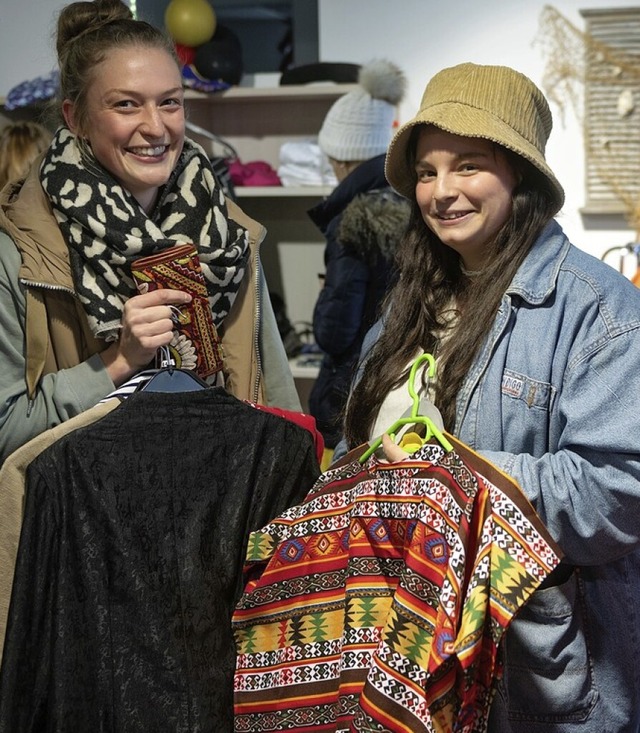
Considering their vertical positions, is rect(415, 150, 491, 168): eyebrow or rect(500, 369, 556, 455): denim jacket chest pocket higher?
rect(415, 150, 491, 168): eyebrow

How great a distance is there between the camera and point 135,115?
156cm

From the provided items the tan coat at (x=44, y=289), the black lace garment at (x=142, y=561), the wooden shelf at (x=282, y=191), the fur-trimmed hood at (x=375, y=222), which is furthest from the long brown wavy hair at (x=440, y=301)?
the wooden shelf at (x=282, y=191)

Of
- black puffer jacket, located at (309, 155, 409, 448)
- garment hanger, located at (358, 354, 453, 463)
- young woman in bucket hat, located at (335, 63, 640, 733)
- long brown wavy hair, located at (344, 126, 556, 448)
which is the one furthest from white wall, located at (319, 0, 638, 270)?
garment hanger, located at (358, 354, 453, 463)

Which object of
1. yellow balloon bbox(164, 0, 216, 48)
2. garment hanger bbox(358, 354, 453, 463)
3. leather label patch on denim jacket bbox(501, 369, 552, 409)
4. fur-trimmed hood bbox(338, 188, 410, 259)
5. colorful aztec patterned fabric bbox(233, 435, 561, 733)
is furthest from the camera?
yellow balloon bbox(164, 0, 216, 48)

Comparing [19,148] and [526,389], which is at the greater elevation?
[19,148]

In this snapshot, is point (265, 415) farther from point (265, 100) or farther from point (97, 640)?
point (265, 100)

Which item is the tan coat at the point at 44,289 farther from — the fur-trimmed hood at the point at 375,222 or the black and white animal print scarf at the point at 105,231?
the fur-trimmed hood at the point at 375,222

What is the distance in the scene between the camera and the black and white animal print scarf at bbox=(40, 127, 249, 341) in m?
1.56

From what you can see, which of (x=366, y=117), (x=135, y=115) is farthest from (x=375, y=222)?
(x=135, y=115)

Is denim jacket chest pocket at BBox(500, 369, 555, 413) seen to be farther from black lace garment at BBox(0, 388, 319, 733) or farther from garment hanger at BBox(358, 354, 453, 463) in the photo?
black lace garment at BBox(0, 388, 319, 733)

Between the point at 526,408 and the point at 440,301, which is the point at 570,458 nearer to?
the point at 526,408

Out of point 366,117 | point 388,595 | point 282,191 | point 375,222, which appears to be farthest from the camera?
point 282,191

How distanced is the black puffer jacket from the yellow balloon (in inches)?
49.6

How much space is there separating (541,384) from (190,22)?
3.12 m
